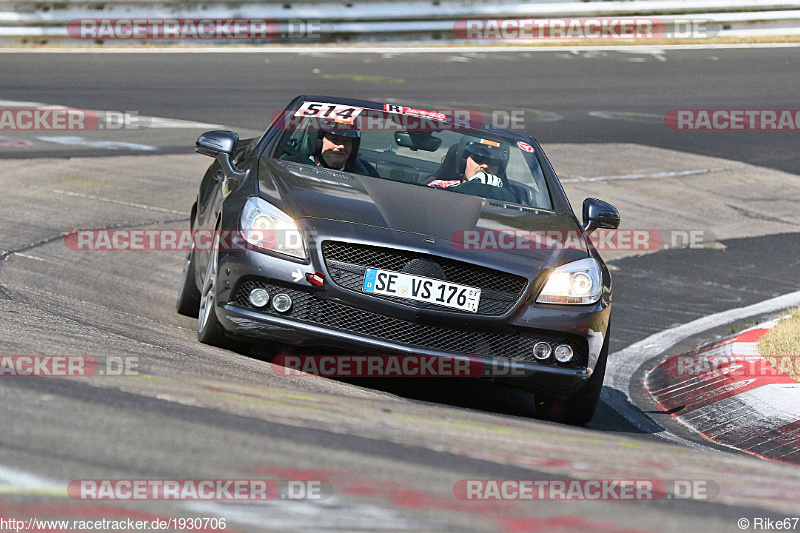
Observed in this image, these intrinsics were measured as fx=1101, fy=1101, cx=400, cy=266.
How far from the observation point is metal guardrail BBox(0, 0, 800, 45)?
21906 millimetres

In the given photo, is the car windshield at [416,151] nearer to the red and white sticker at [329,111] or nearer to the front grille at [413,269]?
the red and white sticker at [329,111]

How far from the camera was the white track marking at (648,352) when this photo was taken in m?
5.96

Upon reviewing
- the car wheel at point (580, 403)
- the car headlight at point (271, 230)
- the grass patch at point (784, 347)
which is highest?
the car headlight at point (271, 230)

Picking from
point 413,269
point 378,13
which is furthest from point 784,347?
point 378,13

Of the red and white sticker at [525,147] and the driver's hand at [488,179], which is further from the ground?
the red and white sticker at [525,147]

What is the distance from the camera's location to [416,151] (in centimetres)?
671

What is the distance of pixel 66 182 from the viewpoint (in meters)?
10.5

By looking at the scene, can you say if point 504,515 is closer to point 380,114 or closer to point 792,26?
point 380,114

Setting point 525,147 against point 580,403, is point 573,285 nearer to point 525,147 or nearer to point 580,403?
point 580,403

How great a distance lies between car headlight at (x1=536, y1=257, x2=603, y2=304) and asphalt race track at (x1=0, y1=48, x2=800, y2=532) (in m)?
0.67

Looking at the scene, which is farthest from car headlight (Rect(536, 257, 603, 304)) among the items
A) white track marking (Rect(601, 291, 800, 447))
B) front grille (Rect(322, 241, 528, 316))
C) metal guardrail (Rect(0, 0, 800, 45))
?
metal guardrail (Rect(0, 0, 800, 45))

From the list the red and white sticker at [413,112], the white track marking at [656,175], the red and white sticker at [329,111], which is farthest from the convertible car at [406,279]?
the white track marking at [656,175]

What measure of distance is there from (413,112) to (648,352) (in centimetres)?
225

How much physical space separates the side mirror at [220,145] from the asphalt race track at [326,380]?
979 mm
